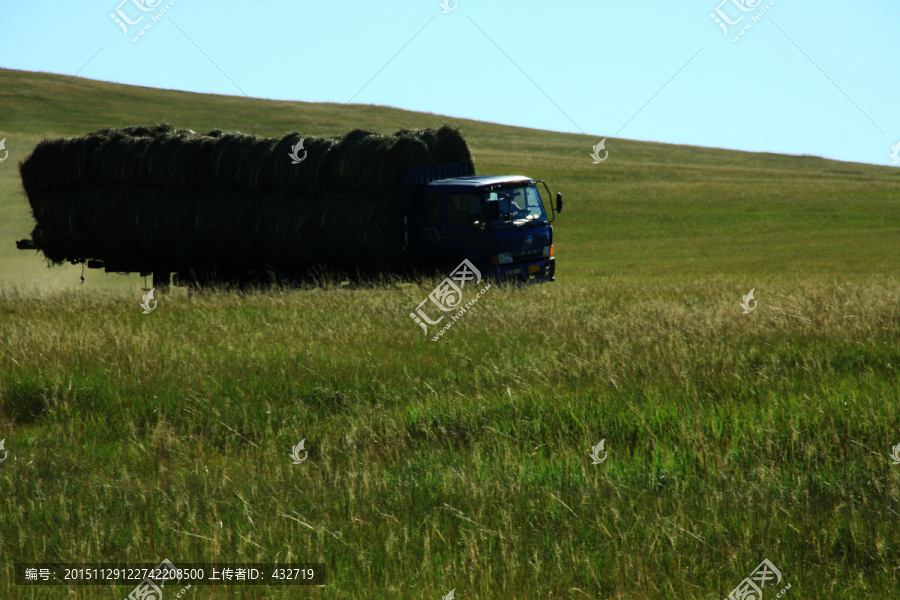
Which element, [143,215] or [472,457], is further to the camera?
[143,215]

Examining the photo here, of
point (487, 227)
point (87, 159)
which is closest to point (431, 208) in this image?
point (487, 227)

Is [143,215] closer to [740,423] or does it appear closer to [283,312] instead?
[283,312]

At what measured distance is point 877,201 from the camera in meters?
42.0

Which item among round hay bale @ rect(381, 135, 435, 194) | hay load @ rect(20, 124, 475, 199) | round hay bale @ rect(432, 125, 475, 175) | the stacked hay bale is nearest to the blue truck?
round hay bale @ rect(381, 135, 435, 194)

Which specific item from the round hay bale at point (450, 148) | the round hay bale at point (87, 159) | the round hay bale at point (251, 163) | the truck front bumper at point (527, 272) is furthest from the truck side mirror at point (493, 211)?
the round hay bale at point (87, 159)

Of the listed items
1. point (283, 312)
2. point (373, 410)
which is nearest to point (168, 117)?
point (283, 312)

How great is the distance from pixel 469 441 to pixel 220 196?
11917 millimetres

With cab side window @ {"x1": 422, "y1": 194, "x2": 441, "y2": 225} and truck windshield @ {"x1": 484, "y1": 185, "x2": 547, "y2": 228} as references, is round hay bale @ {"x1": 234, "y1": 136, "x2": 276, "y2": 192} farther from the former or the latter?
truck windshield @ {"x1": 484, "y1": 185, "x2": 547, "y2": 228}


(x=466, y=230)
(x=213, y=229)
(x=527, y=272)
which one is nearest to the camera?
(x=466, y=230)

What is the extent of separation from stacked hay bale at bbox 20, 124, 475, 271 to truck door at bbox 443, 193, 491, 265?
949 millimetres

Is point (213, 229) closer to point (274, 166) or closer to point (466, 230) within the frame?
point (274, 166)

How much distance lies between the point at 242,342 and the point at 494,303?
12.2 feet

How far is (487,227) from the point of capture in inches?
542

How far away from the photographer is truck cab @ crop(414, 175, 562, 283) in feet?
45.4
